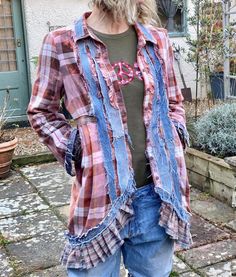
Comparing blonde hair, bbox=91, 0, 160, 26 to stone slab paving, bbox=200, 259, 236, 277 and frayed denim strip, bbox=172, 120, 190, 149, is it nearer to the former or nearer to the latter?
frayed denim strip, bbox=172, 120, 190, 149

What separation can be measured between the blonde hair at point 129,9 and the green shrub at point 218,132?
2714 millimetres

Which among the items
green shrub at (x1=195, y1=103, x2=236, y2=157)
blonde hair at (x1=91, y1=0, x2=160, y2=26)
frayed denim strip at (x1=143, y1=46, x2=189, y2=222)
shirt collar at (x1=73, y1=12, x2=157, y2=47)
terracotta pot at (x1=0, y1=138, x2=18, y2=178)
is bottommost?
terracotta pot at (x1=0, y1=138, x2=18, y2=178)

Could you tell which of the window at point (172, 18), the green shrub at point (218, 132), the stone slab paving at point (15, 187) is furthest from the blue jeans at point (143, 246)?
the window at point (172, 18)

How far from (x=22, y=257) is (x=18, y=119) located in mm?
4351

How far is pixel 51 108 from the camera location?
1.77 meters

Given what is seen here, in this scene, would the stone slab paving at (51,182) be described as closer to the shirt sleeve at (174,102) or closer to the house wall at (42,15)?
the house wall at (42,15)

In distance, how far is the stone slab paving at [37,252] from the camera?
315 cm

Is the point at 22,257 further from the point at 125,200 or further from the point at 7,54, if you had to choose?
the point at 7,54

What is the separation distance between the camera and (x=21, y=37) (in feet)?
24.1

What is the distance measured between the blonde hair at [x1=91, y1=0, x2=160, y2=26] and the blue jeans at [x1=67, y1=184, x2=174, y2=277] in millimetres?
622

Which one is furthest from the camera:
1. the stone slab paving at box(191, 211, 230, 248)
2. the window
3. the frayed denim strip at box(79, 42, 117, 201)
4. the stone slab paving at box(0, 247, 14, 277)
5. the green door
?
the window

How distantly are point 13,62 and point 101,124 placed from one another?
605cm

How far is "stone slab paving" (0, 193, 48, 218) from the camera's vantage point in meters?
4.14

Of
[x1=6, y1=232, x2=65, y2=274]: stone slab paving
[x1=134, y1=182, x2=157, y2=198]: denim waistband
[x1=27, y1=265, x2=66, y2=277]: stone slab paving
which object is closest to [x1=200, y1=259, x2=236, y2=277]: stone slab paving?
[x1=27, y1=265, x2=66, y2=277]: stone slab paving
